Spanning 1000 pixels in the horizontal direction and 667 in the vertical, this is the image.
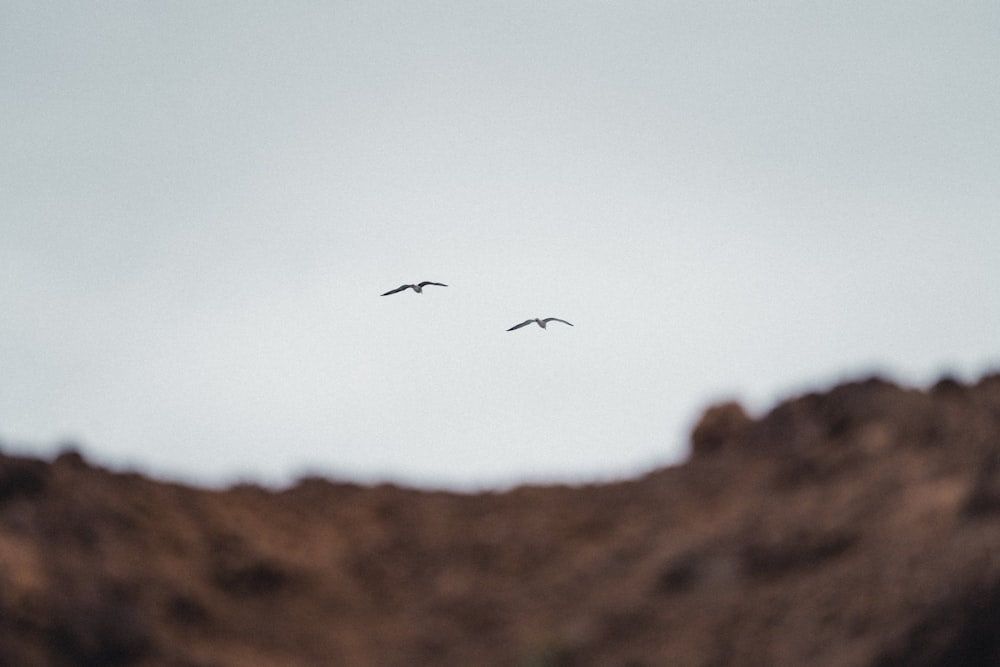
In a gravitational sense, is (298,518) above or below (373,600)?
above

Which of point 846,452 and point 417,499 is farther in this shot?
point 417,499

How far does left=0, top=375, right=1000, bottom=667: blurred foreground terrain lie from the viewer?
60.7 feet

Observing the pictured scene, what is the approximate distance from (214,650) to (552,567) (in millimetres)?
6368

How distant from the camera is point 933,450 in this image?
21359 mm

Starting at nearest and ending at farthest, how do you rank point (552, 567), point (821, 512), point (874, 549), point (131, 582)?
point (874, 549) < point (821, 512) < point (131, 582) < point (552, 567)

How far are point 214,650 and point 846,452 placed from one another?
11.5 m

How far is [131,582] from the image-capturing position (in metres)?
22.2

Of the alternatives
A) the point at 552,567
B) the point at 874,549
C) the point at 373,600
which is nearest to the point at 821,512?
the point at 874,549

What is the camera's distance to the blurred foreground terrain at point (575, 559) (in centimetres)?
1850

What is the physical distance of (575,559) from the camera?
23.8 m

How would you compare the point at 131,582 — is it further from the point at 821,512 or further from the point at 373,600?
the point at 821,512

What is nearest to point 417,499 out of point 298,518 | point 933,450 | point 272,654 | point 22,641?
point 298,518

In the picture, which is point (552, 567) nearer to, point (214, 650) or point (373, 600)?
point (373, 600)

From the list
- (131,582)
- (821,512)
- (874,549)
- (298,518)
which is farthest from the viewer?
(298,518)
